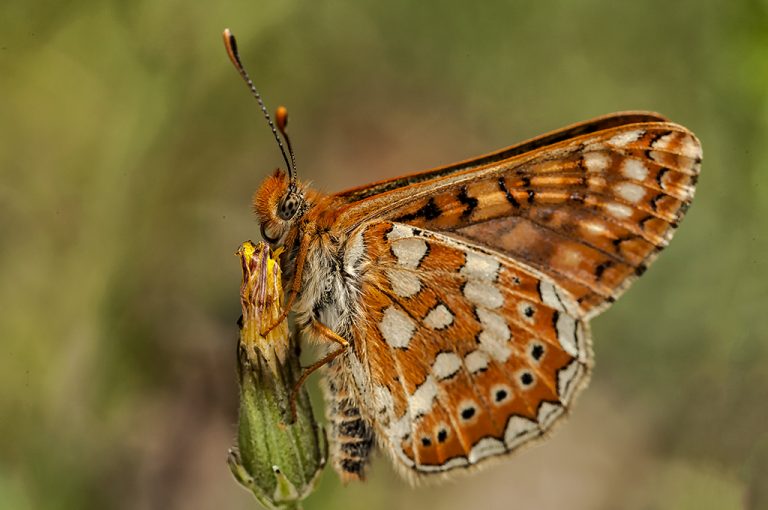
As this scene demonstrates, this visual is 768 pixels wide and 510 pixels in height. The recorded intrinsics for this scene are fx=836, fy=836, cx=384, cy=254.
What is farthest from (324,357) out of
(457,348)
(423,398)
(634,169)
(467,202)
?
(634,169)

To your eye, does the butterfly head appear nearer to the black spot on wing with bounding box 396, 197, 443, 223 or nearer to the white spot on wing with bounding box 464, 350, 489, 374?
the black spot on wing with bounding box 396, 197, 443, 223

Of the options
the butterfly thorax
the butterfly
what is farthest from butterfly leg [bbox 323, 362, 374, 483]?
the butterfly thorax

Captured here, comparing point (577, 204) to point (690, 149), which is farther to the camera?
point (577, 204)

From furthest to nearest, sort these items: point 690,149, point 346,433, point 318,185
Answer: point 318,185 < point 346,433 < point 690,149

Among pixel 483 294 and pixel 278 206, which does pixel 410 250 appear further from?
pixel 278 206

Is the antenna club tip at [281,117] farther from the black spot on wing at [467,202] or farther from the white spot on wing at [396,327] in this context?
the white spot on wing at [396,327]

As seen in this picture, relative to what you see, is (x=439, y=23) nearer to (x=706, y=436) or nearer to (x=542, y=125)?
(x=542, y=125)

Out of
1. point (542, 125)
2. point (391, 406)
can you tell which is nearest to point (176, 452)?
point (391, 406)
